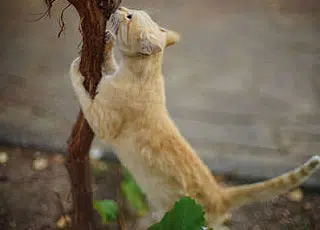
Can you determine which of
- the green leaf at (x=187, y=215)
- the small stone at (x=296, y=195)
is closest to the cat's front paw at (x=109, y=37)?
the green leaf at (x=187, y=215)

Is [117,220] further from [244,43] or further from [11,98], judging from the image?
[244,43]

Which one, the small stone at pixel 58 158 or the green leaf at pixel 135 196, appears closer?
the green leaf at pixel 135 196

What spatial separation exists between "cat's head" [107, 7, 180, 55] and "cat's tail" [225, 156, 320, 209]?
370 millimetres

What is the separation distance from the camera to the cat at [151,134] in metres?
0.99

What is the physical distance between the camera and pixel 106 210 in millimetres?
1243

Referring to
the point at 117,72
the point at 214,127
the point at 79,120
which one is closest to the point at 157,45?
Result: the point at 117,72

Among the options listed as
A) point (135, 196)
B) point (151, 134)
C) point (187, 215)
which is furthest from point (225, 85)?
point (187, 215)

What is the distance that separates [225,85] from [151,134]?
77 cm

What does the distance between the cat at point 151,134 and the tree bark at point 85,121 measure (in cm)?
3

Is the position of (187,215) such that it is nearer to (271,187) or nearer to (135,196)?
(271,187)

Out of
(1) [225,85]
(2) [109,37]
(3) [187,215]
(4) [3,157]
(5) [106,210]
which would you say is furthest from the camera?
(1) [225,85]

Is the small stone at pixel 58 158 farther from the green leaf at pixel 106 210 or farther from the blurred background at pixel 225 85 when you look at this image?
the green leaf at pixel 106 210

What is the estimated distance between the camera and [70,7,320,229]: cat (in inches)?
39.0

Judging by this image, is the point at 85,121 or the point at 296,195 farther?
the point at 296,195
